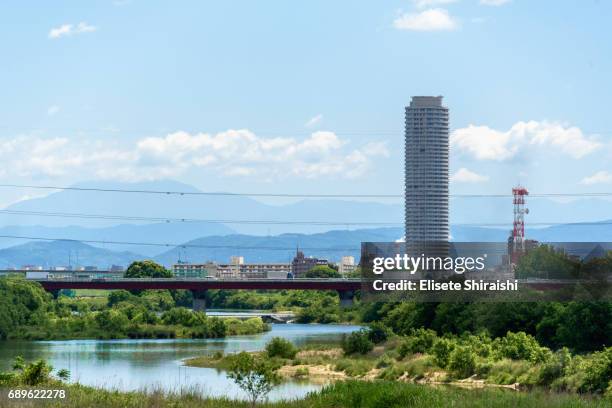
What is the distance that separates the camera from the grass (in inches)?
1588

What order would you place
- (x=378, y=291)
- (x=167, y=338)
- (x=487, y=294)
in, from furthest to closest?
(x=378, y=291) < (x=167, y=338) < (x=487, y=294)

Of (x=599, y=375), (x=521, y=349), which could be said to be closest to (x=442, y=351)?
(x=521, y=349)

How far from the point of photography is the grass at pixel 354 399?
40344 mm

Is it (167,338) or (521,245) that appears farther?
(521,245)

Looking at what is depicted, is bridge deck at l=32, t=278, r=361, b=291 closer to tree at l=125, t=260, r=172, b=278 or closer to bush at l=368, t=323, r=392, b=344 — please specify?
tree at l=125, t=260, r=172, b=278

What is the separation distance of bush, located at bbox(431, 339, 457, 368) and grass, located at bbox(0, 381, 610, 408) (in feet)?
53.6

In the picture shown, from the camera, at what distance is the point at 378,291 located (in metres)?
118

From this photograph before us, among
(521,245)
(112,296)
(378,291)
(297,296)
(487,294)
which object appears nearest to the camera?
(487,294)

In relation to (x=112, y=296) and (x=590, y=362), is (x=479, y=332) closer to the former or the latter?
(x=590, y=362)

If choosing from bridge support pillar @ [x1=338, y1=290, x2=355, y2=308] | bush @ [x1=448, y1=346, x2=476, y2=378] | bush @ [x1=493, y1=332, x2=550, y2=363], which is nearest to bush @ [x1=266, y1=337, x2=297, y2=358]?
bush @ [x1=493, y1=332, x2=550, y2=363]

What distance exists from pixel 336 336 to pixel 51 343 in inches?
987

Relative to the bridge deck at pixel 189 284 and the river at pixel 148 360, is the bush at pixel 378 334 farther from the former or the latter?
the bridge deck at pixel 189 284

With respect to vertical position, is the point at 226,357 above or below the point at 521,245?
below

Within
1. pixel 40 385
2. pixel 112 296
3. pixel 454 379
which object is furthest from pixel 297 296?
pixel 40 385
